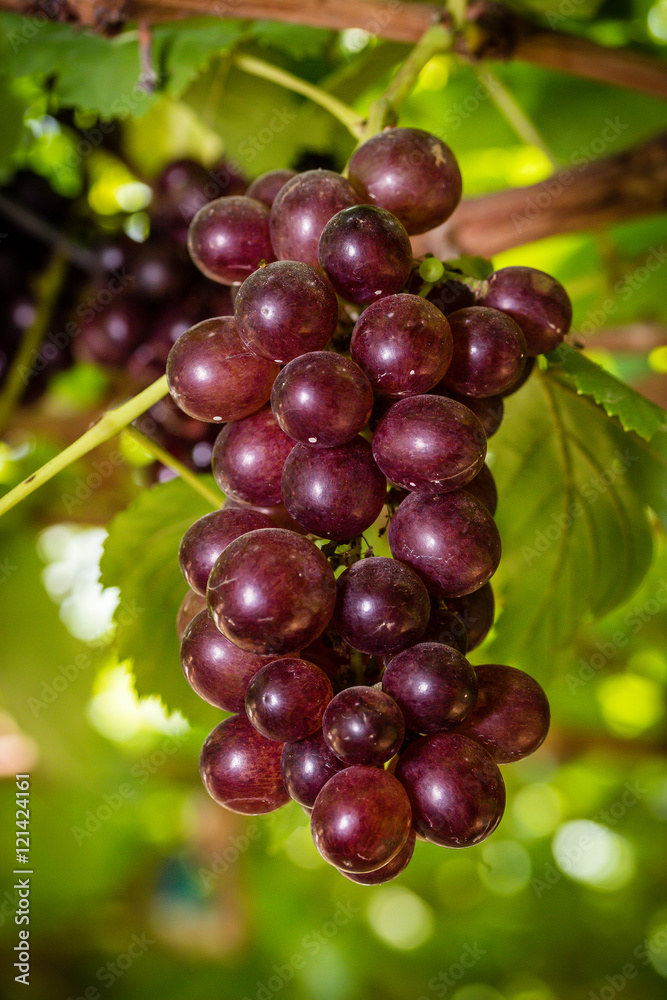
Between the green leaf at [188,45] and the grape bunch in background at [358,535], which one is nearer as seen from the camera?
the grape bunch in background at [358,535]

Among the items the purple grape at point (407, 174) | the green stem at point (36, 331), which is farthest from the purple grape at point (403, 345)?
the green stem at point (36, 331)

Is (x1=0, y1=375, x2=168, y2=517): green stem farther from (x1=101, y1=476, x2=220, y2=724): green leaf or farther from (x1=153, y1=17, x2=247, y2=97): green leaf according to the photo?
(x1=153, y1=17, x2=247, y2=97): green leaf

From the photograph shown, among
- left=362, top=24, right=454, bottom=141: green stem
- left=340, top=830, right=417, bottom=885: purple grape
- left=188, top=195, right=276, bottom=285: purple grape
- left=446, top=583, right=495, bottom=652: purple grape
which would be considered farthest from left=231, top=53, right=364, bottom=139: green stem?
left=340, top=830, right=417, bottom=885: purple grape

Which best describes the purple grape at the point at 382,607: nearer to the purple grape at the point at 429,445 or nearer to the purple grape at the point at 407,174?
the purple grape at the point at 429,445

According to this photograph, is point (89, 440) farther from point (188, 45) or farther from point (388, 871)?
point (188, 45)

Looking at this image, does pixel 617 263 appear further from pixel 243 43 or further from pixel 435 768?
pixel 435 768
